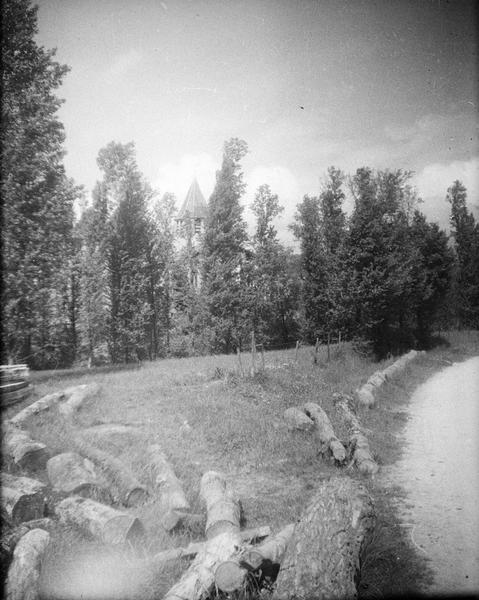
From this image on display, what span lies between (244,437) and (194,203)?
35537mm

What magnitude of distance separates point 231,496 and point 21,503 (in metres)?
3.14

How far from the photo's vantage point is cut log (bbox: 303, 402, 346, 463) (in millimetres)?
7716

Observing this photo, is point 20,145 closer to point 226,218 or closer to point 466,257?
point 226,218

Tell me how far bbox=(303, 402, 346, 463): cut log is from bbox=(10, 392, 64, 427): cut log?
7.77 meters

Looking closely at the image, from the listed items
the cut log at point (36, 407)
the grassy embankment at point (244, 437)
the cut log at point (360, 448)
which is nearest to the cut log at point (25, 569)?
the grassy embankment at point (244, 437)

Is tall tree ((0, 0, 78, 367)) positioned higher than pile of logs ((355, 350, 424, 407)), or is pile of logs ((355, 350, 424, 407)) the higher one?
tall tree ((0, 0, 78, 367))

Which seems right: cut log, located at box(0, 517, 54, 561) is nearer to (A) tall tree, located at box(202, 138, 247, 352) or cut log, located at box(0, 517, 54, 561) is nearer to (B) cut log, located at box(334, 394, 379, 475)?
(B) cut log, located at box(334, 394, 379, 475)

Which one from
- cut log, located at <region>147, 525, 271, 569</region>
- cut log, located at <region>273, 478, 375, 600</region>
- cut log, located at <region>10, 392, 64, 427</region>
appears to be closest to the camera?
cut log, located at <region>273, 478, 375, 600</region>

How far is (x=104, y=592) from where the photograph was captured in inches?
147

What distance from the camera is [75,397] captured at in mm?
10875

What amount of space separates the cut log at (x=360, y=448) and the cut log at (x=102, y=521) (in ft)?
15.3

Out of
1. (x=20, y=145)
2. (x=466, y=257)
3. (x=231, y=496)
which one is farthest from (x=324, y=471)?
(x=466, y=257)

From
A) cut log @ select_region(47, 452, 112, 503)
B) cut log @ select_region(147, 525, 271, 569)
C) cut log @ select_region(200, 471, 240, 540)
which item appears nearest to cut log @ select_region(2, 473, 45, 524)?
cut log @ select_region(47, 452, 112, 503)

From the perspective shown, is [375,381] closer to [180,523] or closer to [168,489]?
[168,489]
